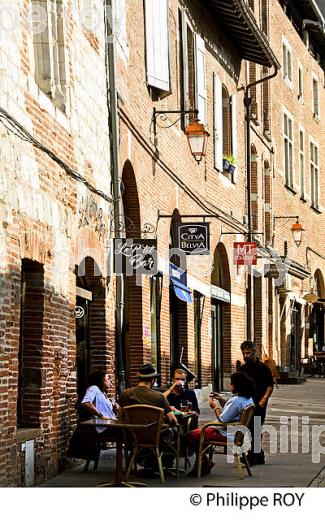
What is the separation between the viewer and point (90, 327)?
16.8m

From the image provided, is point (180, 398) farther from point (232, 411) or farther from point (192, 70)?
point (192, 70)

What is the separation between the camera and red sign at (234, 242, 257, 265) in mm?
28922

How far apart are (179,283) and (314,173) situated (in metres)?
24.1

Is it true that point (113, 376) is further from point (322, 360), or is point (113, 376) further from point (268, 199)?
point (322, 360)

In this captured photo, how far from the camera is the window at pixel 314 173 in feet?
148

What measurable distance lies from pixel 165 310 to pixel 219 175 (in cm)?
667

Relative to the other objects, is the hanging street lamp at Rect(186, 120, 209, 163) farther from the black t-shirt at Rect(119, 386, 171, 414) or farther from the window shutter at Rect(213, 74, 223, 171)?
the black t-shirt at Rect(119, 386, 171, 414)

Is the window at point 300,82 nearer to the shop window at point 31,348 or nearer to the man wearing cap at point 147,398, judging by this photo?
the man wearing cap at point 147,398

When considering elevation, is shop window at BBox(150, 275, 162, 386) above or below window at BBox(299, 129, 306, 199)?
below

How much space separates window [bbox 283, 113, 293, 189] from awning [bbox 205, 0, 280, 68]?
766 centimetres

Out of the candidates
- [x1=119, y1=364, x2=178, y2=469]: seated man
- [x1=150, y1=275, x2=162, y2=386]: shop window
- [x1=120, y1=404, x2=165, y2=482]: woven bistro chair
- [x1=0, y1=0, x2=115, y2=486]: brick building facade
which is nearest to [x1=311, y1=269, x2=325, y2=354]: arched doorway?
[x1=150, y1=275, x2=162, y2=386]: shop window

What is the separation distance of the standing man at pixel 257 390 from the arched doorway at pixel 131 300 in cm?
346

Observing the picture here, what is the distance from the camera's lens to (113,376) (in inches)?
683
